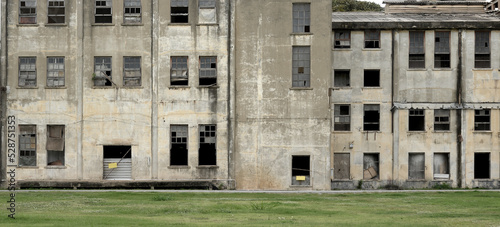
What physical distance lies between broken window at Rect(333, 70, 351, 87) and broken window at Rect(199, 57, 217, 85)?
8383 millimetres

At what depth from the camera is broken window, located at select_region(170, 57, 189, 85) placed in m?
46.4

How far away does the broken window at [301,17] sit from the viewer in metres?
46.7

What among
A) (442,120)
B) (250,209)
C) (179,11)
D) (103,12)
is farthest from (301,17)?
(250,209)

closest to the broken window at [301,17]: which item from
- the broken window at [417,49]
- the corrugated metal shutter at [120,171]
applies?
the broken window at [417,49]

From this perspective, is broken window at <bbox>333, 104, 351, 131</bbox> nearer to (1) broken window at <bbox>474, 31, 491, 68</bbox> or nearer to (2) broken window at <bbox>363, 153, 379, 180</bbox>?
(2) broken window at <bbox>363, 153, 379, 180</bbox>

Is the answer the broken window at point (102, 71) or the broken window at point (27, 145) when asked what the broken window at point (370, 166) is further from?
the broken window at point (27, 145)

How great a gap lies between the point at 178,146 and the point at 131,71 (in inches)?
202

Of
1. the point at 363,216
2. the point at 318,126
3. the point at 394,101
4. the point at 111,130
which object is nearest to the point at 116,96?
the point at 111,130

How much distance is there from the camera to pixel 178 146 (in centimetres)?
4628

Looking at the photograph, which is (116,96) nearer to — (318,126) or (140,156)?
(140,156)

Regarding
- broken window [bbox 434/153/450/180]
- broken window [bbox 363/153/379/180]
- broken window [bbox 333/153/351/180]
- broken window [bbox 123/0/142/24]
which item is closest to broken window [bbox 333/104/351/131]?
broken window [bbox 333/153/351/180]

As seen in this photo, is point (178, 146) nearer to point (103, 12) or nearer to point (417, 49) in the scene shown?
point (103, 12)

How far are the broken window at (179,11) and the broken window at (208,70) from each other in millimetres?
2574

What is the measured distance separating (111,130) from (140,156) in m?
2.24
